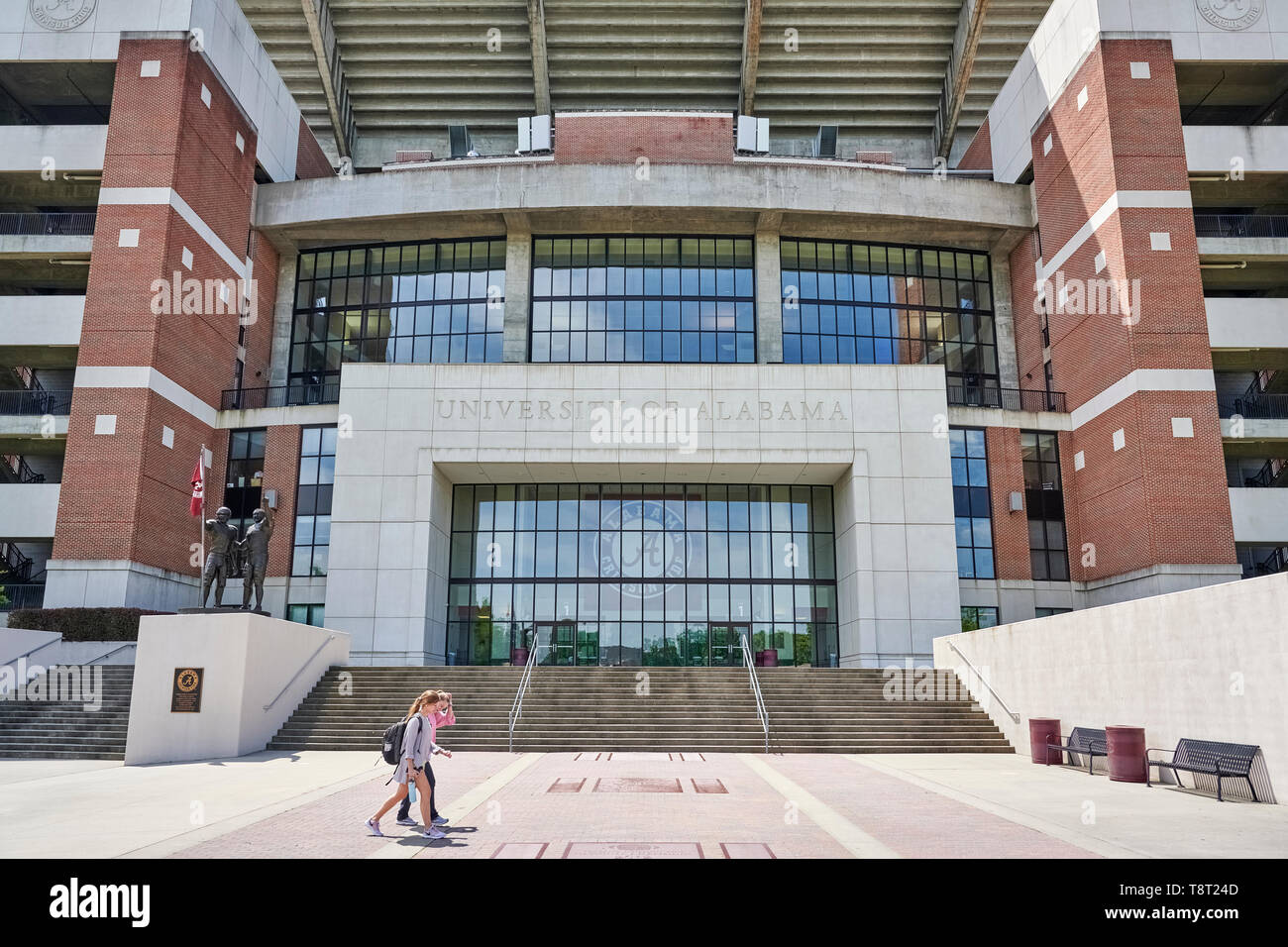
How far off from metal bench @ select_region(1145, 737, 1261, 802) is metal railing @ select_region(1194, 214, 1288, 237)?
26.2m

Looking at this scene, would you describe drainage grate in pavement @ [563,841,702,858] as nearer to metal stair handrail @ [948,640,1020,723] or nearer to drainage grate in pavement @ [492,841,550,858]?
drainage grate in pavement @ [492,841,550,858]

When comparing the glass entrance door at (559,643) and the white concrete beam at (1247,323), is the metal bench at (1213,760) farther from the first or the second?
the white concrete beam at (1247,323)

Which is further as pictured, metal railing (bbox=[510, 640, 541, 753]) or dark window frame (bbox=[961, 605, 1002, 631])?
dark window frame (bbox=[961, 605, 1002, 631])

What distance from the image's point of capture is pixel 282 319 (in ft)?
127

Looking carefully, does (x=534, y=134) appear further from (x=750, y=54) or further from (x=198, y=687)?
(x=198, y=687)

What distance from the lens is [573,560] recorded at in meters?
33.8

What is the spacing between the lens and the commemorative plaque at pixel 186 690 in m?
18.6

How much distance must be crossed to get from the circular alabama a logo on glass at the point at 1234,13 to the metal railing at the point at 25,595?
4560cm

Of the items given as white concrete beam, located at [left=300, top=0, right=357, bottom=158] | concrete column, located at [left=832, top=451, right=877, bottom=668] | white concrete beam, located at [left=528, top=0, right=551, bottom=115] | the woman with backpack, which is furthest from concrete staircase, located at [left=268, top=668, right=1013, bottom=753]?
white concrete beam, located at [left=528, top=0, right=551, bottom=115]

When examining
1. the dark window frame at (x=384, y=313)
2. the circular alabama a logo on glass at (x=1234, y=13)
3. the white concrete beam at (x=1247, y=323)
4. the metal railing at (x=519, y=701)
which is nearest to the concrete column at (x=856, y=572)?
the metal railing at (x=519, y=701)

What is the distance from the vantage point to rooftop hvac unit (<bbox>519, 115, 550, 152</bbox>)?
40044mm

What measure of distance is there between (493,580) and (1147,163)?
88.4ft

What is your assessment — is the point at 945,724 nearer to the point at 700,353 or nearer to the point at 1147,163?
the point at 700,353

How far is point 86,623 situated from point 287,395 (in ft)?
42.4
